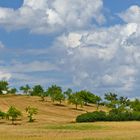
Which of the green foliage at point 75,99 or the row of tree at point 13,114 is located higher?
the green foliage at point 75,99

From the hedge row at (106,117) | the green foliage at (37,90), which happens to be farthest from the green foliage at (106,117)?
the green foliage at (37,90)

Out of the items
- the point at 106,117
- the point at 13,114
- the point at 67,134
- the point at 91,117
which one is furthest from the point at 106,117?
the point at 67,134

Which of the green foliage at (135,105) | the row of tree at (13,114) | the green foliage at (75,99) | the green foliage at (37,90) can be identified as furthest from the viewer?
the green foliage at (37,90)

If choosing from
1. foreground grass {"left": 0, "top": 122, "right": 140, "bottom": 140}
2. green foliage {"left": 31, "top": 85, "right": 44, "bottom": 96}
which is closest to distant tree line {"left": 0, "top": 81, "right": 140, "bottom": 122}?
green foliage {"left": 31, "top": 85, "right": 44, "bottom": 96}

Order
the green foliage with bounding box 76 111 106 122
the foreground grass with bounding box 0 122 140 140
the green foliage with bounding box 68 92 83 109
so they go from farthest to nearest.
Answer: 1. the green foliage with bounding box 68 92 83 109
2. the green foliage with bounding box 76 111 106 122
3. the foreground grass with bounding box 0 122 140 140

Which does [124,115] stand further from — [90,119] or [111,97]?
[111,97]

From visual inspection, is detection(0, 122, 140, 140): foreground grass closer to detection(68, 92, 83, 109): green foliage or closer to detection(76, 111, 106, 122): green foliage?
detection(76, 111, 106, 122): green foliage

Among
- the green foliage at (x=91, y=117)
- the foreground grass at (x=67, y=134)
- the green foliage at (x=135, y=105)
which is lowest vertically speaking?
the foreground grass at (x=67, y=134)

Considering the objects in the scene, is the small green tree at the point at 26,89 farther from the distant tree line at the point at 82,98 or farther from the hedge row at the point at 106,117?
the hedge row at the point at 106,117

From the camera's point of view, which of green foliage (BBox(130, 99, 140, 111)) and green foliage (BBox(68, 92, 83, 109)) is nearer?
green foliage (BBox(130, 99, 140, 111))

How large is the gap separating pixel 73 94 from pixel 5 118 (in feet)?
131

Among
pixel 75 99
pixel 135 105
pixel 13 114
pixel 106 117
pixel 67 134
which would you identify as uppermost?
pixel 75 99

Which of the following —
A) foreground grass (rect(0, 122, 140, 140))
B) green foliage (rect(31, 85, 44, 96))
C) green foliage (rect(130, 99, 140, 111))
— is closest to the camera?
foreground grass (rect(0, 122, 140, 140))

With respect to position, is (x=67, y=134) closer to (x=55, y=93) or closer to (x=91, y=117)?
(x=91, y=117)
